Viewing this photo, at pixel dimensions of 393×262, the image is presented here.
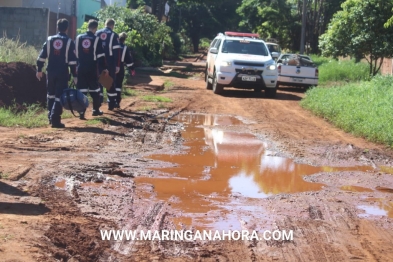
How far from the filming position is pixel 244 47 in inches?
784

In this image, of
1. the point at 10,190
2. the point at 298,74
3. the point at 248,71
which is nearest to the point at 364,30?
the point at 298,74

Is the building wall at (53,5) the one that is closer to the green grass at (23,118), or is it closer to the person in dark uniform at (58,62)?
the green grass at (23,118)

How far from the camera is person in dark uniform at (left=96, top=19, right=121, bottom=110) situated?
13281 mm

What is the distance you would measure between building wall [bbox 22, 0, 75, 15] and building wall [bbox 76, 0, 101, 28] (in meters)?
0.97

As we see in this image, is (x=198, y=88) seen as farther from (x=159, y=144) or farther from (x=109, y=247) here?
(x=109, y=247)

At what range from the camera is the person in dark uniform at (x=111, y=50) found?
13.3 metres

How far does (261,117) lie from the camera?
1445cm

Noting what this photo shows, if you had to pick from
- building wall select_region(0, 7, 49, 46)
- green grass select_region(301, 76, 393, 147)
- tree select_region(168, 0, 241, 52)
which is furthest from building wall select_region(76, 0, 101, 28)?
tree select_region(168, 0, 241, 52)

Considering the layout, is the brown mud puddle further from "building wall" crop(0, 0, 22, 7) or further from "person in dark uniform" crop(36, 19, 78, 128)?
"building wall" crop(0, 0, 22, 7)

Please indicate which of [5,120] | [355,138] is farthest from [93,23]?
[355,138]

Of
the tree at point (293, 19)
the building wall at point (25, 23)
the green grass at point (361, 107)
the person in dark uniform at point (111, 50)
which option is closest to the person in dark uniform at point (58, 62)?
the person in dark uniform at point (111, 50)

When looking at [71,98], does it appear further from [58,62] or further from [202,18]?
[202,18]

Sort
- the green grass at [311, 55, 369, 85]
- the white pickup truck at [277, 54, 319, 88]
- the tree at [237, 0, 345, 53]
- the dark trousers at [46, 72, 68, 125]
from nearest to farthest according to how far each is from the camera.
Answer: the dark trousers at [46, 72, 68, 125], the white pickup truck at [277, 54, 319, 88], the green grass at [311, 55, 369, 85], the tree at [237, 0, 345, 53]

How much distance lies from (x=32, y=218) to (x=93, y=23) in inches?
292
